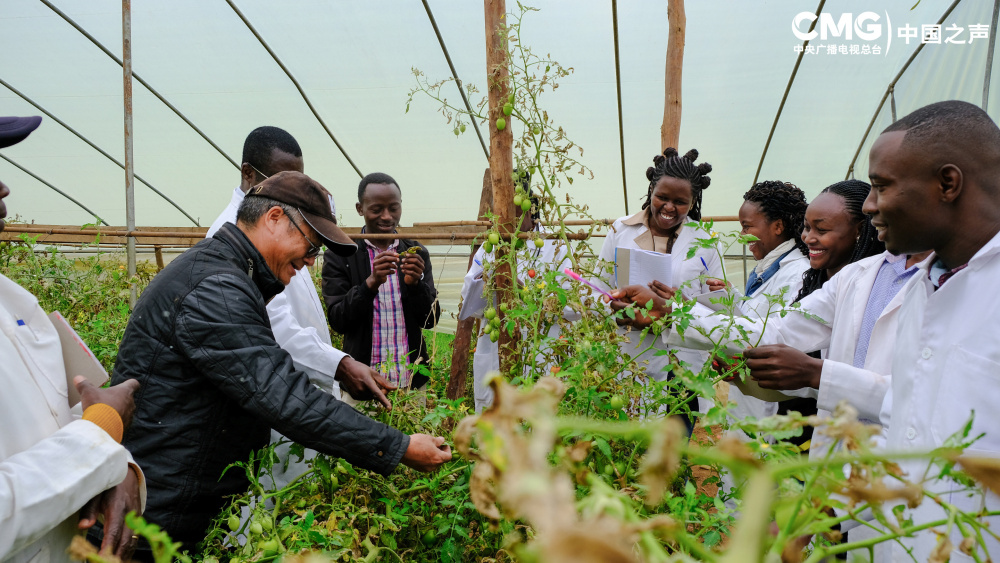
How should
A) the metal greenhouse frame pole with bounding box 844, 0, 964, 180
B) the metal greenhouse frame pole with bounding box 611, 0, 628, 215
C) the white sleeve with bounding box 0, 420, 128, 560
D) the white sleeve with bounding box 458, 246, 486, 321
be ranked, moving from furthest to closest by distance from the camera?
the metal greenhouse frame pole with bounding box 611, 0, 628, 215 < the metal greenhouse frame pole with bounding box 844, 0, 964, 180 < the white sleeve with bounding box 458, 246, 486, 321 < the white sleeve with bounding box 0, 420, 128, 560

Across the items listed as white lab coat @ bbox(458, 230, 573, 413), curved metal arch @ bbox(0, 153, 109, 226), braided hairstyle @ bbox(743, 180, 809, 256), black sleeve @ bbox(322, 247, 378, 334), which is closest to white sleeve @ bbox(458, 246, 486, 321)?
white lab coat @ bbox(458, 230, 573, 413)

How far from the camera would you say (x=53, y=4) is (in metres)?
6.53

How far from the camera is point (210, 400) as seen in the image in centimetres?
170

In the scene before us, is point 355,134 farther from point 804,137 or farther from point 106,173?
point 804,137

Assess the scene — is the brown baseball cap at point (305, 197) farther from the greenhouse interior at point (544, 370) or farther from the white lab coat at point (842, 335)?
the white lab coat at point (842, 335)

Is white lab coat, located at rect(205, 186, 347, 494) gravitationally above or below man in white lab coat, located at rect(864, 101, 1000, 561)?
below

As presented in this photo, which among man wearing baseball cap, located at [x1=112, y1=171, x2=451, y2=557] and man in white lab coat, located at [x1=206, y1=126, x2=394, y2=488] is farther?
man in white lab coat, located at [x1=206, y1=126, x2=394, y2=488]

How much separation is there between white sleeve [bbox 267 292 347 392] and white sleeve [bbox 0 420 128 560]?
101cm

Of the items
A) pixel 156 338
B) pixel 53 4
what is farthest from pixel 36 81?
pixel 156 338

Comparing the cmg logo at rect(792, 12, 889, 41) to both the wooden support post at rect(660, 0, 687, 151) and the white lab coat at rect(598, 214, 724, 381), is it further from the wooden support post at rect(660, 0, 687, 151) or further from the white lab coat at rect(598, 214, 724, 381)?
the white lab coat at rect(598, 214, 724, 381)

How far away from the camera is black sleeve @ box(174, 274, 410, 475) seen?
1.60 meters

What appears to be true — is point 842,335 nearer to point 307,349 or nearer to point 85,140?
point 307,349

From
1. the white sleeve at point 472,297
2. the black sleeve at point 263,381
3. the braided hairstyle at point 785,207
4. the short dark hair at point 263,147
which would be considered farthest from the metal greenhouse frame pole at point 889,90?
the black sleeve at point 263,381

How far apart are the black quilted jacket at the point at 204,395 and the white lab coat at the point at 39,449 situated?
198 millimetres
